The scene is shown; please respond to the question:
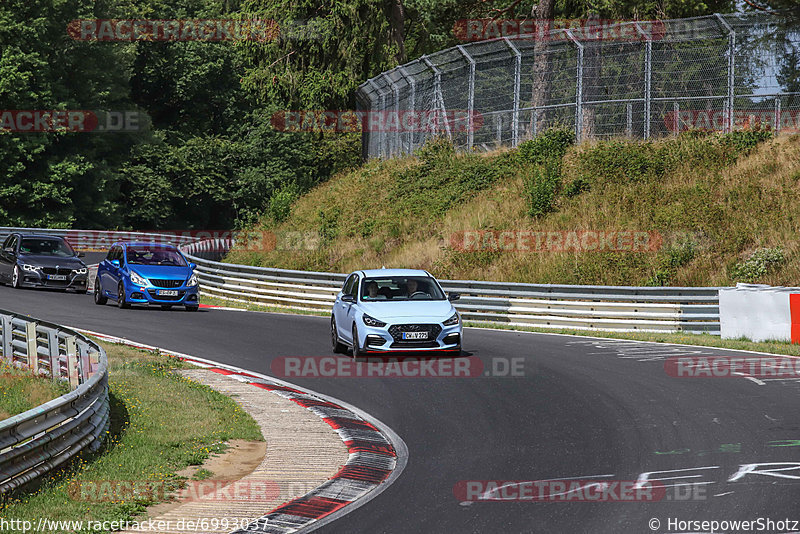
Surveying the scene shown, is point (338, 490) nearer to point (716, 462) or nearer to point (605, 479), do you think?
point (605, 479)

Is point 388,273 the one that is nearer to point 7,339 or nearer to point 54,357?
point 7,339

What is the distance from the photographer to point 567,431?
472 inches

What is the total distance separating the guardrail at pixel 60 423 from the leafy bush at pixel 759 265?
694 inches

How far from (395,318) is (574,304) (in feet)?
26.7

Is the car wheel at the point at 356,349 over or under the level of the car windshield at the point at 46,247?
under

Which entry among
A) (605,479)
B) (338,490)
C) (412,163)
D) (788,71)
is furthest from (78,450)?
(412,163)

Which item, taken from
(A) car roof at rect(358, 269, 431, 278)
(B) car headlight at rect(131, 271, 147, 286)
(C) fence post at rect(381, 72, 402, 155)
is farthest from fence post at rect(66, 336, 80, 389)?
(C) fence post at rect(381, 72, 402, 155)

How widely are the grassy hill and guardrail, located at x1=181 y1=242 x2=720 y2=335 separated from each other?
2979 mm

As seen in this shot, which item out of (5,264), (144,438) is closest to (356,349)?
(144,438)

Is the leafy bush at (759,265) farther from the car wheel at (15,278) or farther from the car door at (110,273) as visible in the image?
the car wheel at (15,278)

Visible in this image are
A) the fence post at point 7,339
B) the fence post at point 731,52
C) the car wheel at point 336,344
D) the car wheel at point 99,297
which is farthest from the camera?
the fence post at point 731,52

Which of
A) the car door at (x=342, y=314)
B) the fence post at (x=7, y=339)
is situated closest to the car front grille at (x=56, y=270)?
the car door at (x=342, y=314)

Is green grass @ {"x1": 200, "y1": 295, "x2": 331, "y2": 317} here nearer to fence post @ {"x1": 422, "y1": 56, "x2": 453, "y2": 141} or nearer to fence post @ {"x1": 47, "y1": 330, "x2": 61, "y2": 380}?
fence post @ {"x1": 422, "y1": 56, "x2": 453, "y2": 141}

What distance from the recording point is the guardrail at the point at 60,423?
8547 millimetres
